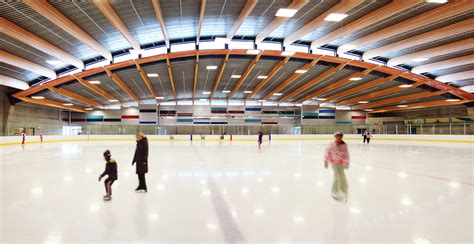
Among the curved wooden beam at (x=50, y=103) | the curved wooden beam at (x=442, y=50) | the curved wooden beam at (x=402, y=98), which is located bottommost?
the curved wooden beam at (x=50, y=103)

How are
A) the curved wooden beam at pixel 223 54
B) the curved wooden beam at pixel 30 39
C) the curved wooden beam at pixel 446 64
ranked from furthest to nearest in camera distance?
the curved wooden beam at pixel 223 54, the curved wooden beam at pixel 446 64, the curved wooden beam at pixel 30 39

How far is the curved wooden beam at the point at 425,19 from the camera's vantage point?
10930 millimetres

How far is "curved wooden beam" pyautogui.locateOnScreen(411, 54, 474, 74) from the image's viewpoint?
17.7 meters

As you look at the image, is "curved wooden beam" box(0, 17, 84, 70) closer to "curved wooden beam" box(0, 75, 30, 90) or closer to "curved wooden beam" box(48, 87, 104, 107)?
"curved wooden beam" box(0, 75, 30, 90)

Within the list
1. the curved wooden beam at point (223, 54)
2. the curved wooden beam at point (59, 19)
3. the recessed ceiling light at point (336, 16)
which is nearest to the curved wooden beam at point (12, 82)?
the curved wooden beam at point (223, 54)

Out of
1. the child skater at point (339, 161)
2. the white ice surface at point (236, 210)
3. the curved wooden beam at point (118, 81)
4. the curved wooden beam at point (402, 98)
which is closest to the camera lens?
the white ice surface at point (236, 210)

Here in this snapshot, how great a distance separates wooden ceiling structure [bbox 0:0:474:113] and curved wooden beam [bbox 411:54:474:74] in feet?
0.18

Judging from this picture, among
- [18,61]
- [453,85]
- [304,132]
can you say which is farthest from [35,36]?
[453,85]

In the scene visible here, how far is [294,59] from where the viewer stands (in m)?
20.2

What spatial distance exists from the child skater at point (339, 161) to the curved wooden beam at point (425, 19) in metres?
10.7

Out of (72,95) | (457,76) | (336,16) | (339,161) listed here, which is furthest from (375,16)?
(72,95)

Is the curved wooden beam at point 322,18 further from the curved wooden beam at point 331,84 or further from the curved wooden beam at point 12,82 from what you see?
the curved wooden beam at point 12,82

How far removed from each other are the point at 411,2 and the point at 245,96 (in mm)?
24999

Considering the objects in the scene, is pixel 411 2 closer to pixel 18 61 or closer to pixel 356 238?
pixel 356 238
